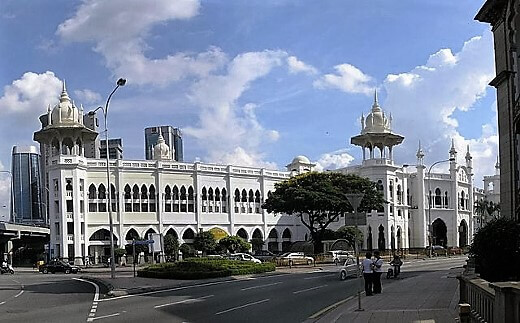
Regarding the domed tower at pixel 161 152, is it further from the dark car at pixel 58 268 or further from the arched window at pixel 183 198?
the dark car at pixel 58 268

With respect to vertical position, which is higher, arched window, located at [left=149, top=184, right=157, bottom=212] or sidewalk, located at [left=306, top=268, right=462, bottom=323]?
arched window, located at [left=149, top=184, right=157, bottom=212]

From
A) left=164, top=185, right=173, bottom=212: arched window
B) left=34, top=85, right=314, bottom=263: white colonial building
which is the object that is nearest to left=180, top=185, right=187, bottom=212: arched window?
left=34, top=85, right=314, bottom=263: white colonial building

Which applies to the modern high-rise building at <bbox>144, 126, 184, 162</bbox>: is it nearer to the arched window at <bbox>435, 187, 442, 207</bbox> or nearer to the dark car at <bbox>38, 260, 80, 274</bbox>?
the arched window at <bbox>435, 187, 442, 207</bbox>

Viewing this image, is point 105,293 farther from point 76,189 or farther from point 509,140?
point 76,189

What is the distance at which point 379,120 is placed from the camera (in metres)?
98.9

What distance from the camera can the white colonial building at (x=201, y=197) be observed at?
8350cm

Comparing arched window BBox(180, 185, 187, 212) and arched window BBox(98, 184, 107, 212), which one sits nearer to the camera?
arched window BBox(98, 184, 107, 212)

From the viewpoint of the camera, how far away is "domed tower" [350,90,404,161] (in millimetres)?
98312

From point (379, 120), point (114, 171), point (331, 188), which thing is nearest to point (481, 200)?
point (379, 120)

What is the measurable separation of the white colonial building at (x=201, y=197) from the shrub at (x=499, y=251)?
58.5 metres

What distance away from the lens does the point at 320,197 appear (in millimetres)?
76188

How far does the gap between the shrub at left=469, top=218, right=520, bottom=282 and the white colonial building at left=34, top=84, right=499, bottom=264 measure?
58.5m

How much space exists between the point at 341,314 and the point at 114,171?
227 feet

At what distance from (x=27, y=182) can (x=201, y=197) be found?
200 ft
